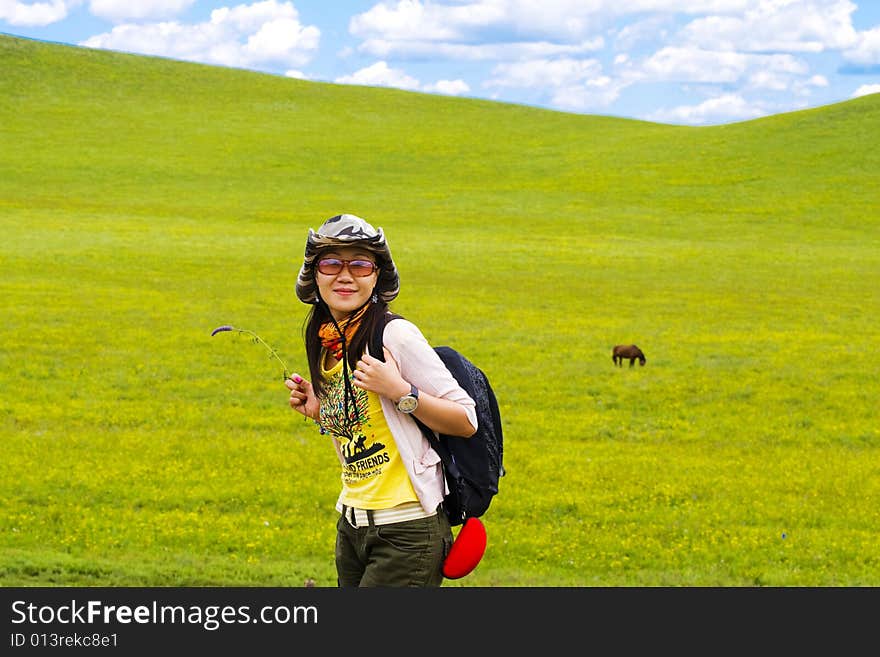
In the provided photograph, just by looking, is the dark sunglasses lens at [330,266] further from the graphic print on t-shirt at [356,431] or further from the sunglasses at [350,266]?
the graphic print on t-shirt at [356,431]

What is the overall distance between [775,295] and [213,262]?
18.1 m

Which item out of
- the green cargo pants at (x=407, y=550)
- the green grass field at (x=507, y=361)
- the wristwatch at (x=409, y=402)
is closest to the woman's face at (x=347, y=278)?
the wristwatch at (x=409, y=402)

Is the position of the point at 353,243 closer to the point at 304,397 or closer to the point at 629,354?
the point at 304,397

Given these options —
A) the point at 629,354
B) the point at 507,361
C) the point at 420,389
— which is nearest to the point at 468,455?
the point at 420,389

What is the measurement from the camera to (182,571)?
9.24m

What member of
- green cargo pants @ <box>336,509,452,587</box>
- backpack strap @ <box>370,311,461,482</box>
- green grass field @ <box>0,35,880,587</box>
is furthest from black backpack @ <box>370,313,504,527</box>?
green grass field @ <box>0,35,880,587</box>

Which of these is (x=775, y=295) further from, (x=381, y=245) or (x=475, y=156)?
(x=475, y=156)

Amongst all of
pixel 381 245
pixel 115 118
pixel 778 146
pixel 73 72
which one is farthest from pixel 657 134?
pixel 381 245

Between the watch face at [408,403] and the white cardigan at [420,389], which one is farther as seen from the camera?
the white cardigan at [420,389]

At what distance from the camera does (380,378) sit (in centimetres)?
453

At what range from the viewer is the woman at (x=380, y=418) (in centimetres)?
468

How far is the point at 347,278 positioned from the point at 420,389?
0.61m

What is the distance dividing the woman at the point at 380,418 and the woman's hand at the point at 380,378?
0.03m

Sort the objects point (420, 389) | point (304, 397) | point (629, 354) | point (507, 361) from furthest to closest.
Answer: point (507, 361) → point (629, 354) → point (304, 397) → point (420, 389)
